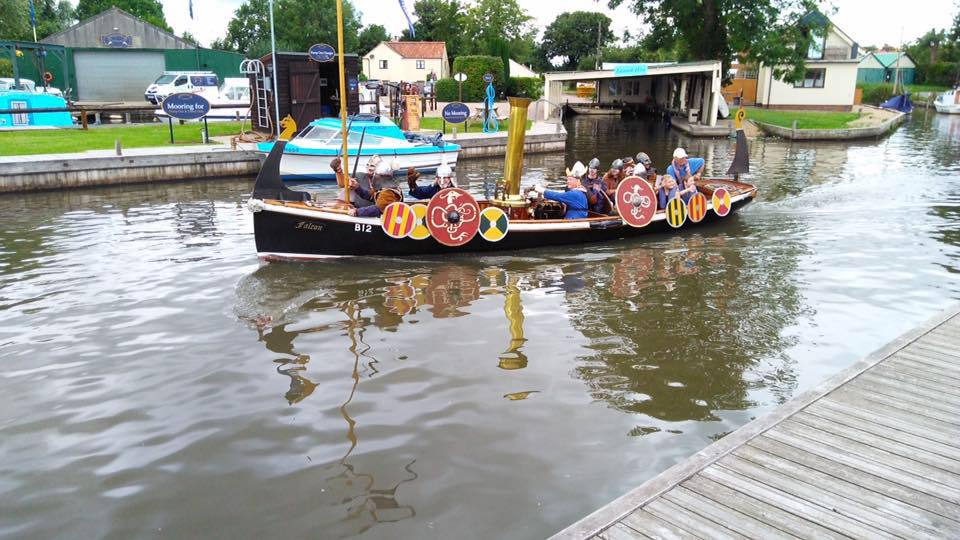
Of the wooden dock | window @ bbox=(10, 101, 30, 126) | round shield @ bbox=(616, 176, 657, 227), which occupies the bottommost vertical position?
the wooden dock

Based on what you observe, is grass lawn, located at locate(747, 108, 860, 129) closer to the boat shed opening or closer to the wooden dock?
the boat shed opening

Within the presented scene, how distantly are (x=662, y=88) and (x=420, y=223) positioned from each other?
47580mm

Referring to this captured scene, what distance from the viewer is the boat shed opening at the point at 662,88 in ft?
128

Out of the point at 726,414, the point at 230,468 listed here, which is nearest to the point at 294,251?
the point at 230,468

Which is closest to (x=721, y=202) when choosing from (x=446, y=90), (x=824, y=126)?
(x=824, y=126)

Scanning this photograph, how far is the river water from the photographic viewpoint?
573cm

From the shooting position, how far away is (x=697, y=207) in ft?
48.8

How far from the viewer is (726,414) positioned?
707cm

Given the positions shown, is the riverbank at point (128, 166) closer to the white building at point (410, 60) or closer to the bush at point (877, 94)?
the white building at point (410, 60)

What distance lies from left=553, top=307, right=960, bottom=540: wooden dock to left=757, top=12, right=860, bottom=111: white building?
49.0 meters

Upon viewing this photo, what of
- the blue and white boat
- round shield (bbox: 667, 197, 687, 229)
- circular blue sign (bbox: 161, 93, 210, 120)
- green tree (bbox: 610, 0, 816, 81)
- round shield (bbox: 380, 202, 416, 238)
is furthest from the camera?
green tree (bbox: 610, 0, 816, 81)

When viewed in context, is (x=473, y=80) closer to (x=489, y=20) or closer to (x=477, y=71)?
(x=477, y=71)

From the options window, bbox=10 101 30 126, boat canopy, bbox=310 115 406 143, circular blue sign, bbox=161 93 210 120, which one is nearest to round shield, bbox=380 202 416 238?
boat canopy, bbox=310 115 406 143

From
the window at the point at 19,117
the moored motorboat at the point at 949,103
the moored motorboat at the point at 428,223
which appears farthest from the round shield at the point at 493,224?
the moored motorboat at the point at 949,103
